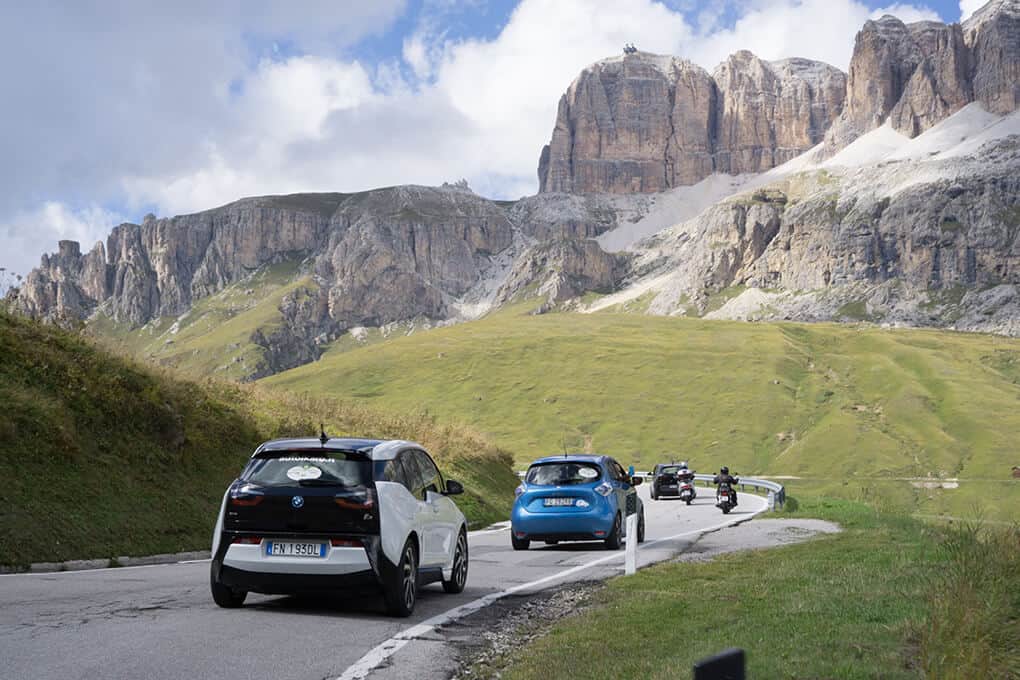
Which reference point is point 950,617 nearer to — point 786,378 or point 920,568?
point 920,568

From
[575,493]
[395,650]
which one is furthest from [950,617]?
[575,493]

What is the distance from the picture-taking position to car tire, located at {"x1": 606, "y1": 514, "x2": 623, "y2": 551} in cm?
1880

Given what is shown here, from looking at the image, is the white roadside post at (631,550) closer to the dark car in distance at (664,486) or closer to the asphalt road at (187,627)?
the asphalt road at (187,627)

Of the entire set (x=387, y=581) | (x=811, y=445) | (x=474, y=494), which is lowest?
(x=811, y=445)

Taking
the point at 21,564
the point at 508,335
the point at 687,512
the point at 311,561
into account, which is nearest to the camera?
the point at 311,561

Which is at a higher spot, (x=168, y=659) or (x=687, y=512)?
(x=168, y=659)

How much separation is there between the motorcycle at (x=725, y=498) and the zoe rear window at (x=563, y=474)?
15.2 metres

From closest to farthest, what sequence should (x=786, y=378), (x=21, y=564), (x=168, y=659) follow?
(x=168, y=659) → (x=21, y=564) → (x=786, y=378)

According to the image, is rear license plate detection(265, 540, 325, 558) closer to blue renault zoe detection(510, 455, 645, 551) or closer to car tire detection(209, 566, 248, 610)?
car tire detection(209, 566, 248, 610)

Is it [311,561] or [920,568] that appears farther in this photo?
[920,568]

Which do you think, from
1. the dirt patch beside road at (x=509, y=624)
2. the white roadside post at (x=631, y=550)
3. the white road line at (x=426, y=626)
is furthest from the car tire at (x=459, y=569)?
the white roadside post at (x=631, y=550)

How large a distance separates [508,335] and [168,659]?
6690 inches

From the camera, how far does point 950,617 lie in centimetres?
757

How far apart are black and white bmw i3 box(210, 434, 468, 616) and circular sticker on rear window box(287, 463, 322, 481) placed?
1 cm
